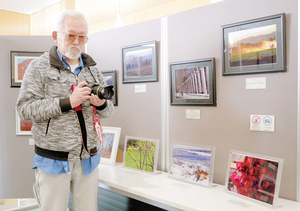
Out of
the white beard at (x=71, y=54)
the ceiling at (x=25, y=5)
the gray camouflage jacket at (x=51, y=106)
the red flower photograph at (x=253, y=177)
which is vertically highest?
the ceiling at (x=25, y=5)

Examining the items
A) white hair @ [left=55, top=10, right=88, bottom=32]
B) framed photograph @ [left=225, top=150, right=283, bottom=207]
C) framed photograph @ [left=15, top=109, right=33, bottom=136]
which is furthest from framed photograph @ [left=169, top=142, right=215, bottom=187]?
framed photograph @ [left=15, top=109, right=33, bottom=136]

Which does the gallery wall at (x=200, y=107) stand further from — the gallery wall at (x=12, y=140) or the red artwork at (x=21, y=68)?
the red artwork at (x=21, y=68)

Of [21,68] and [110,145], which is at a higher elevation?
[21,68]

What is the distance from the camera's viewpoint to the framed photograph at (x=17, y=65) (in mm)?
2416

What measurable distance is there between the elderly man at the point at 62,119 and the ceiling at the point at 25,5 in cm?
468

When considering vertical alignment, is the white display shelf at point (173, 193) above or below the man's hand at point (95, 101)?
below

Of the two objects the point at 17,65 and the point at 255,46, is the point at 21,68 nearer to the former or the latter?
the point at 17,65

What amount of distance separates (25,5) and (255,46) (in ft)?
18.4

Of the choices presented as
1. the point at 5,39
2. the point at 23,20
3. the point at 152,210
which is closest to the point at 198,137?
the point at 152,210

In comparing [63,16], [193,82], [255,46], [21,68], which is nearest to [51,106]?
[63,16]

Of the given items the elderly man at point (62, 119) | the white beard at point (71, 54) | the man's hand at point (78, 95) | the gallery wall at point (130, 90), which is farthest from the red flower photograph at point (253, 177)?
the white beard at point (71, 54)

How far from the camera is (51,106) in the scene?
1258 millimetres

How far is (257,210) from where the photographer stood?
1317 mm

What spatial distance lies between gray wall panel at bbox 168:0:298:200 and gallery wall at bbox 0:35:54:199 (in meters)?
1.45
